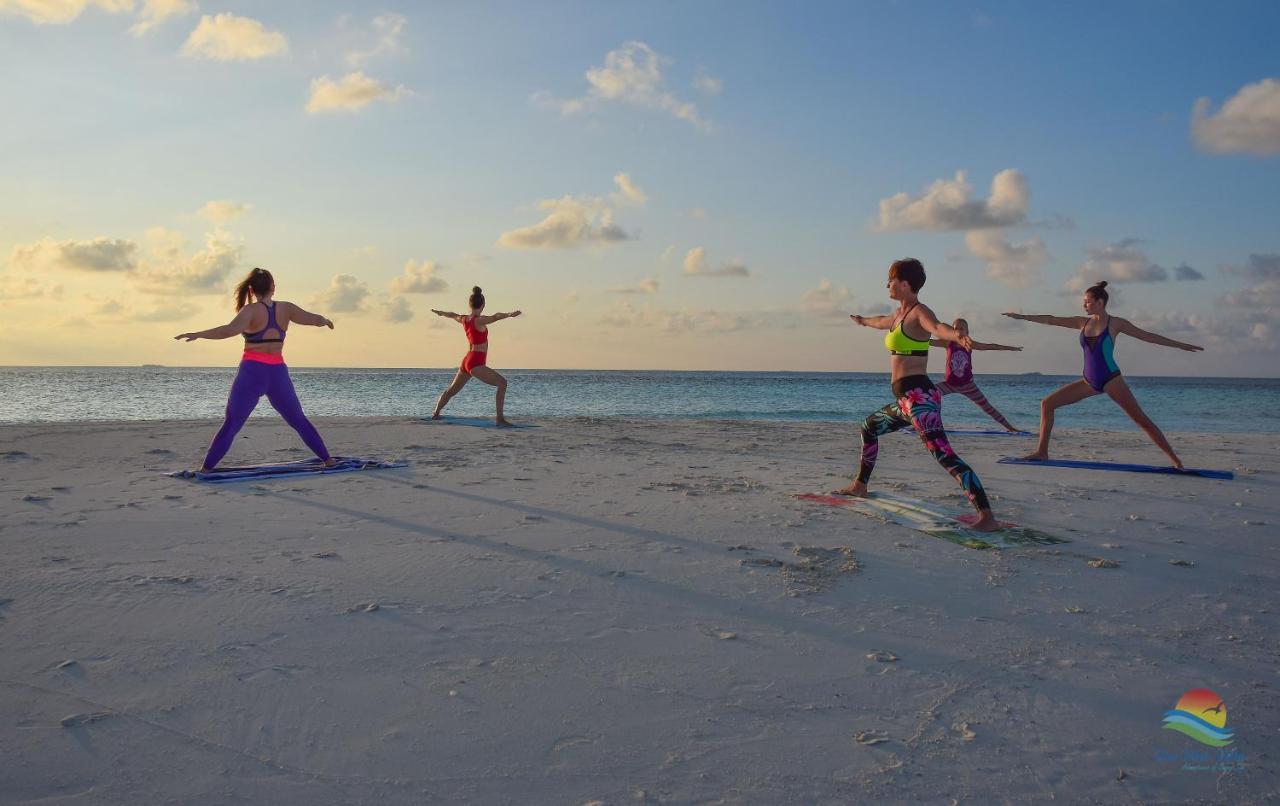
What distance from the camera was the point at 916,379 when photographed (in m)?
6.07

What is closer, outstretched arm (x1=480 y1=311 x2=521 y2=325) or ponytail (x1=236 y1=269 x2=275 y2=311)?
ponytail (x1=236 y1=269 x2=275 y2=311)

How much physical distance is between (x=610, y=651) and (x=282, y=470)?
18.9ft

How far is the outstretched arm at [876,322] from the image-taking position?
21.2 ft

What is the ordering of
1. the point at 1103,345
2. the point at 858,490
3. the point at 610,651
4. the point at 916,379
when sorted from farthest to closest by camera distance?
the point at 1103,345 < the point at 858,490 < the point at 916,379 < the point at 610,651

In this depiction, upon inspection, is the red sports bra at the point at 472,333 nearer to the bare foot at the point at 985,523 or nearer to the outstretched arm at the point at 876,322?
the outstretched arm at the point at 876,322

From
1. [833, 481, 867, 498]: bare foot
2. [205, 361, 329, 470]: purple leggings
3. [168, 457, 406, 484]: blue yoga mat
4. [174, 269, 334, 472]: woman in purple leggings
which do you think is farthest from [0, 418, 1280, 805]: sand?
[174, 269, 334, 472]: woman in purple leggings

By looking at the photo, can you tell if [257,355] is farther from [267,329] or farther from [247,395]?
[247,395]

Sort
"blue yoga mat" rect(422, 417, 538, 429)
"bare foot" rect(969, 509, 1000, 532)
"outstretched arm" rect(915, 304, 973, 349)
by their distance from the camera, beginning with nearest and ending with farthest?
"outstretched arm" rect(915, 304, 973, 349)
"bare foot" rect(969, 509, 1000, 532)
"blue yoga mat" rect(422, 417, 538, 429)

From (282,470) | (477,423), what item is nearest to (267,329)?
(282,470)

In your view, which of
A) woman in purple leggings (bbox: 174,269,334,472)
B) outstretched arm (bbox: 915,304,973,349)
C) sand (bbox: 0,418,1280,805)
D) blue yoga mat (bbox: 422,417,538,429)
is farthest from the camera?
Answer: blue yoga mat (bbox: 422,417,538,429)

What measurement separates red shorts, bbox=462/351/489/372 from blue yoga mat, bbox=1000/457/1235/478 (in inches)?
315

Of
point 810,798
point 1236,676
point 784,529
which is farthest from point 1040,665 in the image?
point 784,529

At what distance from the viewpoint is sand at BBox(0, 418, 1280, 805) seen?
251 centimetres

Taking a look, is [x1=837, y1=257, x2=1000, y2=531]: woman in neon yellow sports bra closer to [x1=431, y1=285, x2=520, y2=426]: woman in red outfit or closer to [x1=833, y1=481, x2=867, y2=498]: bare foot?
[x1=833, y1=481, x2=867, y2=498]: bare foot
